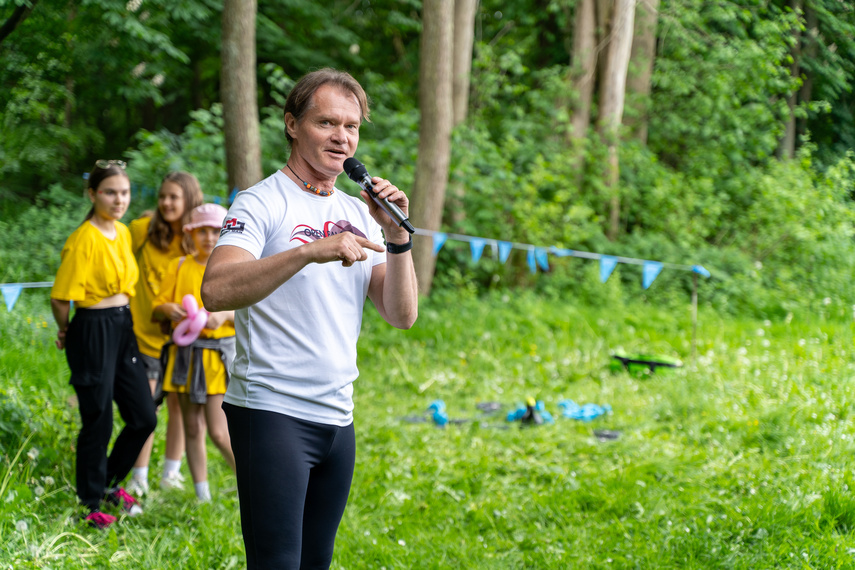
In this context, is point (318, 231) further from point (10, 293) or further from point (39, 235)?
point (39, 235)

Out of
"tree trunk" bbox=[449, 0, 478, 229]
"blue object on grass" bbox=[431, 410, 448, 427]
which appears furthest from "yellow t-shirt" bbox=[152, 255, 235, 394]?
"tree trunk" bbox=[449, 0, 478, 229]

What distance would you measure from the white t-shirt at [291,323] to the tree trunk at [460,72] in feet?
26.8

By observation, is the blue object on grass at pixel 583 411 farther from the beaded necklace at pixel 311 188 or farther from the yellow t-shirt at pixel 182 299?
the beaded necklace at pixel 311 188

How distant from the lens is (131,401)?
373 centimetres

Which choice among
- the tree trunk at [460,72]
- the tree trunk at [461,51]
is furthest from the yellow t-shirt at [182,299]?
the tree trunk at [461,51]

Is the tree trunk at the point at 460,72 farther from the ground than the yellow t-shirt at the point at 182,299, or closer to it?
farther from the ground

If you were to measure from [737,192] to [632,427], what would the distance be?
22.4 feet

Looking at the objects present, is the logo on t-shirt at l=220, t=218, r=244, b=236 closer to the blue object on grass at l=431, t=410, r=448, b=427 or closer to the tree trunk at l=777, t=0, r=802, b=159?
the blue object on grass at l=431, t=410, r=448, b=427

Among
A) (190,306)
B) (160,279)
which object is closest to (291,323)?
(190,306)

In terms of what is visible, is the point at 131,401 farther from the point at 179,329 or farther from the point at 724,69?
the point at 724,69

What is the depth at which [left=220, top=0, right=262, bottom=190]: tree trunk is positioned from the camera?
297 inches

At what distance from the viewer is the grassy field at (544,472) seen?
11.0 ft

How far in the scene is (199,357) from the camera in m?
3.85

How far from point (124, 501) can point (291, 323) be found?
2.34 metres
